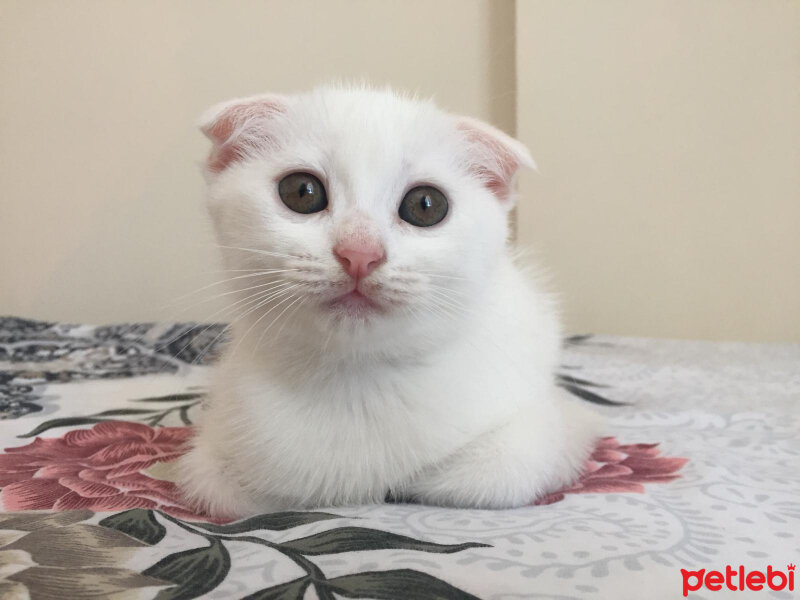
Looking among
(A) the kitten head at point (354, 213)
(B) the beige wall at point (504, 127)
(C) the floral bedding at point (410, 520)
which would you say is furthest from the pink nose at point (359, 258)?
(B) the beige wall at point (504, 127)

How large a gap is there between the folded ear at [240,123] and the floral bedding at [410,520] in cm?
40

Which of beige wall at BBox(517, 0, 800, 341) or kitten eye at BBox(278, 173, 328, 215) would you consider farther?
beige wall at BBox(517, 0, 800, 341)

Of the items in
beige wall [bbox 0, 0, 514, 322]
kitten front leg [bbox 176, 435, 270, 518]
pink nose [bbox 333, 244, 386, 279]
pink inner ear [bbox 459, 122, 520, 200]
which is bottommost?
kitten front leg [bbox 176, 435, 270, 518]

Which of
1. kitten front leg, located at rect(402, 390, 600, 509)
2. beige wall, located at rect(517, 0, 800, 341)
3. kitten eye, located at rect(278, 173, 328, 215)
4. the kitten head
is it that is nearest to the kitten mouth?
the kitten head

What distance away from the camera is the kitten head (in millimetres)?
537

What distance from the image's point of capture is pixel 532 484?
2.01 feet

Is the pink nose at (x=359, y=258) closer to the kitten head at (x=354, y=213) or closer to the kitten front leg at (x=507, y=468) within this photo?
the kitten head at (x=354, y=213)

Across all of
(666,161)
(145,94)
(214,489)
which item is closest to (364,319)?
(214,489)

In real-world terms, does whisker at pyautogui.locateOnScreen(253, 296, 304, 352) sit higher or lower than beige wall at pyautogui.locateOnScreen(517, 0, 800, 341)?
lower

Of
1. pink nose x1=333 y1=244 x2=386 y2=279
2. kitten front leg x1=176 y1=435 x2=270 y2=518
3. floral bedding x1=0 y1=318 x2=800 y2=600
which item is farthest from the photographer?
kitten front leg x1=176 y1=435 x2=270 y2=518

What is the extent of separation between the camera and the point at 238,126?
661mm

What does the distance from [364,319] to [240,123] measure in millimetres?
286

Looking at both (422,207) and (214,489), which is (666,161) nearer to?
(422,207)

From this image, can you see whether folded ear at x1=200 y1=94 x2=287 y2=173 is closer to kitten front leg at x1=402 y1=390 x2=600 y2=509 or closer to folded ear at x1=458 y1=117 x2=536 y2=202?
folded ear at x1=458 y1=117 x2=536 y2=202
